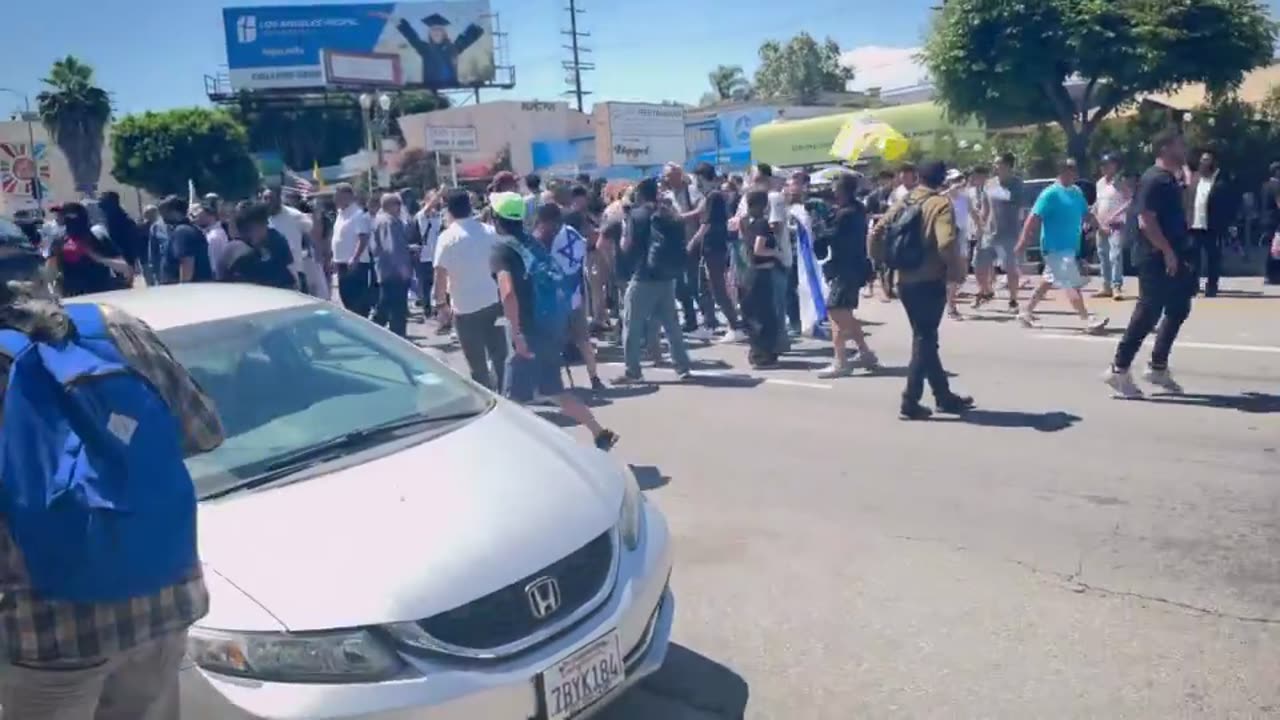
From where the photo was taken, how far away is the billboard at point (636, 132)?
27672mm

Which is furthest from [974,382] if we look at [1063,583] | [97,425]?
[97,425]

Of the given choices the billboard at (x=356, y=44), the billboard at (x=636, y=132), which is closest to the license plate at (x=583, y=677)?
the billboard at (x=636, y=132)

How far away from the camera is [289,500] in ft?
12.5

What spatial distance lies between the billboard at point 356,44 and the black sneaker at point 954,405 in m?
60.0

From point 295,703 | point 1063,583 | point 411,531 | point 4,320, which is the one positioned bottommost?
point 1063,583

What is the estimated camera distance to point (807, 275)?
500 inches

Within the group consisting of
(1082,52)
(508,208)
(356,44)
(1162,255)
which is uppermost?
(356,44)

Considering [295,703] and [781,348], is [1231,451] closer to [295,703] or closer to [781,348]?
[781,348]

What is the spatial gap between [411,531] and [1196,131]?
1907 cm

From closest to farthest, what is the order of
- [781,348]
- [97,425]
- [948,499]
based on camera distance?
1. [97,425]
2. [948,499]
3. [781,348]

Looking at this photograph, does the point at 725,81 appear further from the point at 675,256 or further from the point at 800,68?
the point at 675,256

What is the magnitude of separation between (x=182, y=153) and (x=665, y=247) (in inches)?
2120

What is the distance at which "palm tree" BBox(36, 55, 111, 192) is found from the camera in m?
58.3

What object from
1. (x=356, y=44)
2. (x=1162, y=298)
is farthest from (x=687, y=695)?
(x=356, y=44)
